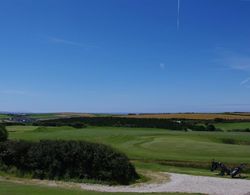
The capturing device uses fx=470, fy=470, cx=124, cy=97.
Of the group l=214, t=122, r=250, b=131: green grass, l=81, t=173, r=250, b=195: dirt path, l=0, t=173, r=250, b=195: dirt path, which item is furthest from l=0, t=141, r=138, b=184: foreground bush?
l=214, t=122, r=250, b=131: green grass

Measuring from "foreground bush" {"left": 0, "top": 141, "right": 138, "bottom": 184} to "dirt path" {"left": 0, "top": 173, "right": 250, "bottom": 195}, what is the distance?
5.50 feet

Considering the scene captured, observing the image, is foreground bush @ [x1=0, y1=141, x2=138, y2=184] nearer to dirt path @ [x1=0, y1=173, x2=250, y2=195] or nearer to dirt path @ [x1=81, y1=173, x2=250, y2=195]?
dirt path @ [x1=0, y1=173, x2=250, y2=195]

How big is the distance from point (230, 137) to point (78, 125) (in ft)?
133

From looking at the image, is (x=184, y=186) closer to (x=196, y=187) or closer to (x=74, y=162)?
(x=196, y=187)

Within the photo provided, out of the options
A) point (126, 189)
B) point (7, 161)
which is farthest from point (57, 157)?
point (126, 189)

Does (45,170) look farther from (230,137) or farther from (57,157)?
(230,137)

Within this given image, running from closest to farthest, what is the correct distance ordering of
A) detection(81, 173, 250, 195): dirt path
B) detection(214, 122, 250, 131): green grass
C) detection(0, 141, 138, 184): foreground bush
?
detection(81, 173, 250, 195): dirt path → detection(0, 141, 138, 184): foreground bush → detection(214, 122, 250, 131): green grass

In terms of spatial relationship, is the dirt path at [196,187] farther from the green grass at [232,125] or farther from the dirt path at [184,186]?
the green grass at [232,125]

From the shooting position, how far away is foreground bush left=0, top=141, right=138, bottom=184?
3111 cm

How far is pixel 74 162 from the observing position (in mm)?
32156

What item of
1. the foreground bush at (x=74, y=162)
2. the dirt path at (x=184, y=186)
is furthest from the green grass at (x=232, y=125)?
the dirt path at (x=184, y=186)

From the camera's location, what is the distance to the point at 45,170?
32.4 metres

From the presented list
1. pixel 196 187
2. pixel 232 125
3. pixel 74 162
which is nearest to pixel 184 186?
pixel 196 187

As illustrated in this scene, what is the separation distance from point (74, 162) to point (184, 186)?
27.1 feet
